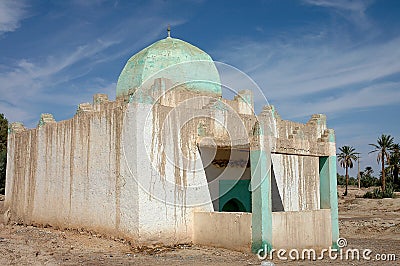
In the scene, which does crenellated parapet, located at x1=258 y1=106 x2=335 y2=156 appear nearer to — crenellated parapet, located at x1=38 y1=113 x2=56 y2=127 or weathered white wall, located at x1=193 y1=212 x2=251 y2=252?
weathered white wall, located at x1=193 y1=212 x2=251 y2=252

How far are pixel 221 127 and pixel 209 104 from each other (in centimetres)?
76

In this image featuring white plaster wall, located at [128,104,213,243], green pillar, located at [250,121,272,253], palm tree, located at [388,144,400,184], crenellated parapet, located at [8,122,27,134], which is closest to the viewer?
green pillar, located at [250,121,272,253]

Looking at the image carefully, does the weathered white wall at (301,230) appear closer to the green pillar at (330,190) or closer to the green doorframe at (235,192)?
the green pillar at (330,190)

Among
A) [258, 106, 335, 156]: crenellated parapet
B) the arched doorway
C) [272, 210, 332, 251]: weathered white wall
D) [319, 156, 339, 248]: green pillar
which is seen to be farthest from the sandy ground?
[258, 106, 335, 156]: crenellated parapet

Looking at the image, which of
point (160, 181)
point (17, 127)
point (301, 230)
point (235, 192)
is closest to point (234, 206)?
point (235, 192)

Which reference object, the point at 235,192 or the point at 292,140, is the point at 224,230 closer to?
the point at 235,192

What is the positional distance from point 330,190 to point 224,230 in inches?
122

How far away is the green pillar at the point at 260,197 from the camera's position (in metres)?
9.67

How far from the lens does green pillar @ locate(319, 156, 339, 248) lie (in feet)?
37.4

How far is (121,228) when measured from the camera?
1072 cm

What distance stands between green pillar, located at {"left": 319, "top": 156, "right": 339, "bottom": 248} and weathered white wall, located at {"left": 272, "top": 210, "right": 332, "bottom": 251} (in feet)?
0.62

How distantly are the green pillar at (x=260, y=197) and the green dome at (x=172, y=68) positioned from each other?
4.27 metres

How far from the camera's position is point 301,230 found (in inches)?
418

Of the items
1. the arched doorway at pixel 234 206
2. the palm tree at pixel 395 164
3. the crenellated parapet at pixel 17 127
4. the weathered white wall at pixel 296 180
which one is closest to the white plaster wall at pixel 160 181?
the arched doorway at pixel 234 206
